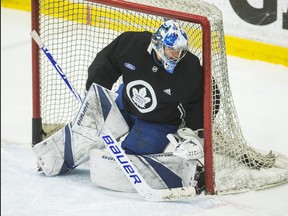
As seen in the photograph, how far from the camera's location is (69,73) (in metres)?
3.88

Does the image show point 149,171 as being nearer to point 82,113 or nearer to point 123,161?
point 123,161

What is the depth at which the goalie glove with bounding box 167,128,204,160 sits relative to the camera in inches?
118

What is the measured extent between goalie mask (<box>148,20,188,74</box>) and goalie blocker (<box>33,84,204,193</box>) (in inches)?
11.6

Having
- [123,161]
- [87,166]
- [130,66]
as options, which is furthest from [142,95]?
[87,166]

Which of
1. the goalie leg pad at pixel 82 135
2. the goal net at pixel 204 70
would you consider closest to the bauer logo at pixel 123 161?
the goalie leg pad at pixel 82 135

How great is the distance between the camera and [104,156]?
317 centimetres

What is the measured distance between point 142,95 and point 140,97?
0.05ft

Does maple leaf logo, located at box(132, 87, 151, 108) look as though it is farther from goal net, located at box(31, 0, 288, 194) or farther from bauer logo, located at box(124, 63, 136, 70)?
goal net, located at box(31, 0, 288, 194)

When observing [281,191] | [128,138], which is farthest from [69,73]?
[281,191]

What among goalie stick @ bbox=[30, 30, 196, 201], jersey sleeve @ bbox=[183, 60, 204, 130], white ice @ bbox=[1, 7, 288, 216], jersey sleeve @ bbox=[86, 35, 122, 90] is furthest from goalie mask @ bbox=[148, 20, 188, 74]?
white ice @ bbox=[1, 7, 288, 216]

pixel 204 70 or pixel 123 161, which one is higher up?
pixel 204 70

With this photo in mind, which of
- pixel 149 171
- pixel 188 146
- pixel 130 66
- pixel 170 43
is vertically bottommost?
pixel 149 171

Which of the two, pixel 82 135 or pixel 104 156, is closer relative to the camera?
pixel 104 156

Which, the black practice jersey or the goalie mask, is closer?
the goalie mask
